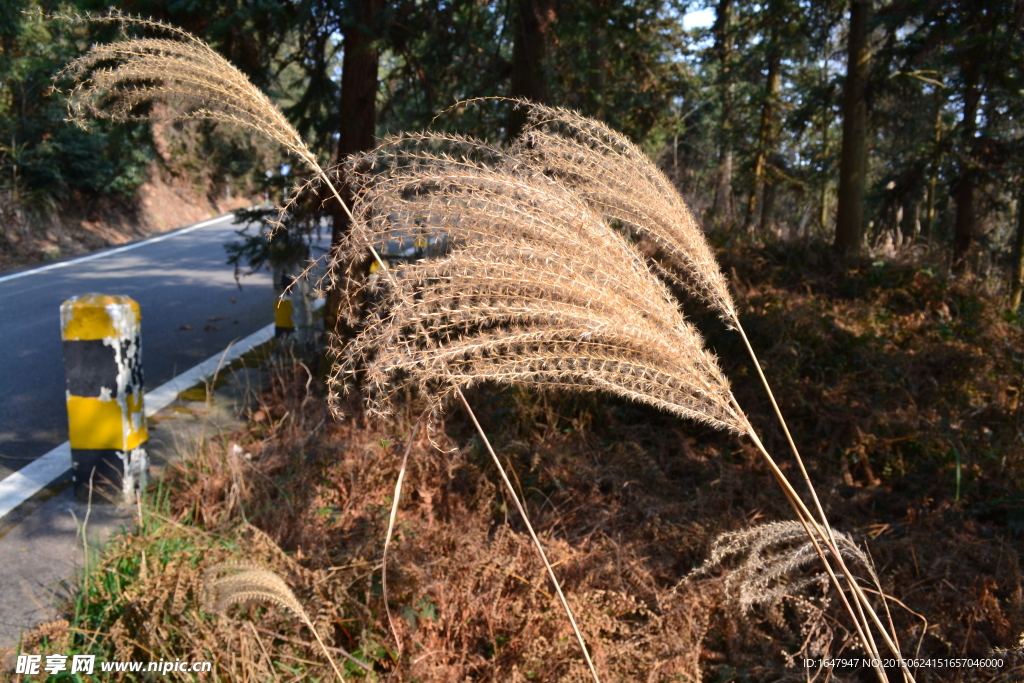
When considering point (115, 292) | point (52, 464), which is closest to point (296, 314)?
point (52, 464)

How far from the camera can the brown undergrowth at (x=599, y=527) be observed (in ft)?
8.63

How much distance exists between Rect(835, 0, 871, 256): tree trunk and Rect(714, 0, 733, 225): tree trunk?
1.38 meters

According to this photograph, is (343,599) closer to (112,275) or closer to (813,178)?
(112,275)

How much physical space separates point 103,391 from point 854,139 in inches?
335

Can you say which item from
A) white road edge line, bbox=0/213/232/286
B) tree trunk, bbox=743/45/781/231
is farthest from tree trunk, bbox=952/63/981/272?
white road edge line, bbox=0/213/232/286

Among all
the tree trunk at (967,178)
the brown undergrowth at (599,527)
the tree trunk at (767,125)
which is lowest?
the brown undergrowth at (599,527)

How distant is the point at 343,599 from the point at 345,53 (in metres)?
4.10

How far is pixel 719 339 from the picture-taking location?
5.41m

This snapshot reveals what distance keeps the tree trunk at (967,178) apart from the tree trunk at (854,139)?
3.59 feet

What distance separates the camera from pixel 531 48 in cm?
535

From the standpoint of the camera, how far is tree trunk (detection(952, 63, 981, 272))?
759 cm

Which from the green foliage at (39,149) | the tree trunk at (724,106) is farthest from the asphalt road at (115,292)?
the tree trunk at (724,106)

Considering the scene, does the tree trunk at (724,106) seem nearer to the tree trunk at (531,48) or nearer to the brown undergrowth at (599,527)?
the tree trunk at (531,48)

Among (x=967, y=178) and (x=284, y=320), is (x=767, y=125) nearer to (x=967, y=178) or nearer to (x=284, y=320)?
(x=967, y=178)
